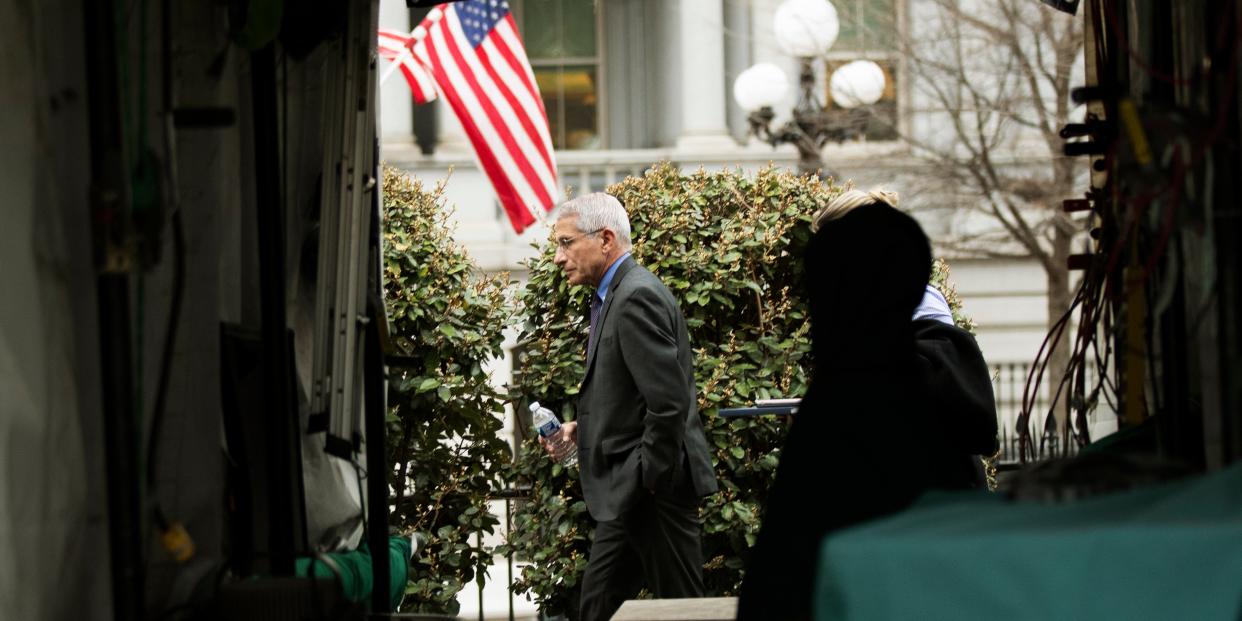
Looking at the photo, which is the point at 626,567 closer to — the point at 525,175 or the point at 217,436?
the point at 217,436

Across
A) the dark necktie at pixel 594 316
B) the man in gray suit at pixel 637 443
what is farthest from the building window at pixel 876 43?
the man in gray suit at pixel 637 443

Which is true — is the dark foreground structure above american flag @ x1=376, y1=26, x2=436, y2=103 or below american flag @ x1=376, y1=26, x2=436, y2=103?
below

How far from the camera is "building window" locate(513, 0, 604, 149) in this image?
22938 mm

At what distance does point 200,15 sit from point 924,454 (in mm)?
2268

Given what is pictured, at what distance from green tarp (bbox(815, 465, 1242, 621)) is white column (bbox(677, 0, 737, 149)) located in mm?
19793

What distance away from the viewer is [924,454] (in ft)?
11.7

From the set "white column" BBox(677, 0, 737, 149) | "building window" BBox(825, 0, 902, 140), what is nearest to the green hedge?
"building window" BBox(825, 0, 902, 140)

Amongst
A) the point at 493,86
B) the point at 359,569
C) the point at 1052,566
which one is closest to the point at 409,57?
the point at 493,86

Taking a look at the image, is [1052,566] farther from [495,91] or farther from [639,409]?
[495,91]

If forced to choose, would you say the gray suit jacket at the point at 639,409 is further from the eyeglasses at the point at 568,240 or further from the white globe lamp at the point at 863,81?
the white globe lamp at the point at 863,81

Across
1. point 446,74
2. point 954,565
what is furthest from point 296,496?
point 446,74

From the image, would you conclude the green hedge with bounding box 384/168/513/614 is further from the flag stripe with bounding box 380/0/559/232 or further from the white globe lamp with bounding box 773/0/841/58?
the white globe lamp with bounding box 773/0/841/58

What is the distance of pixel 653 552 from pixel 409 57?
7213 mm

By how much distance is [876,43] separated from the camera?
817 inches
